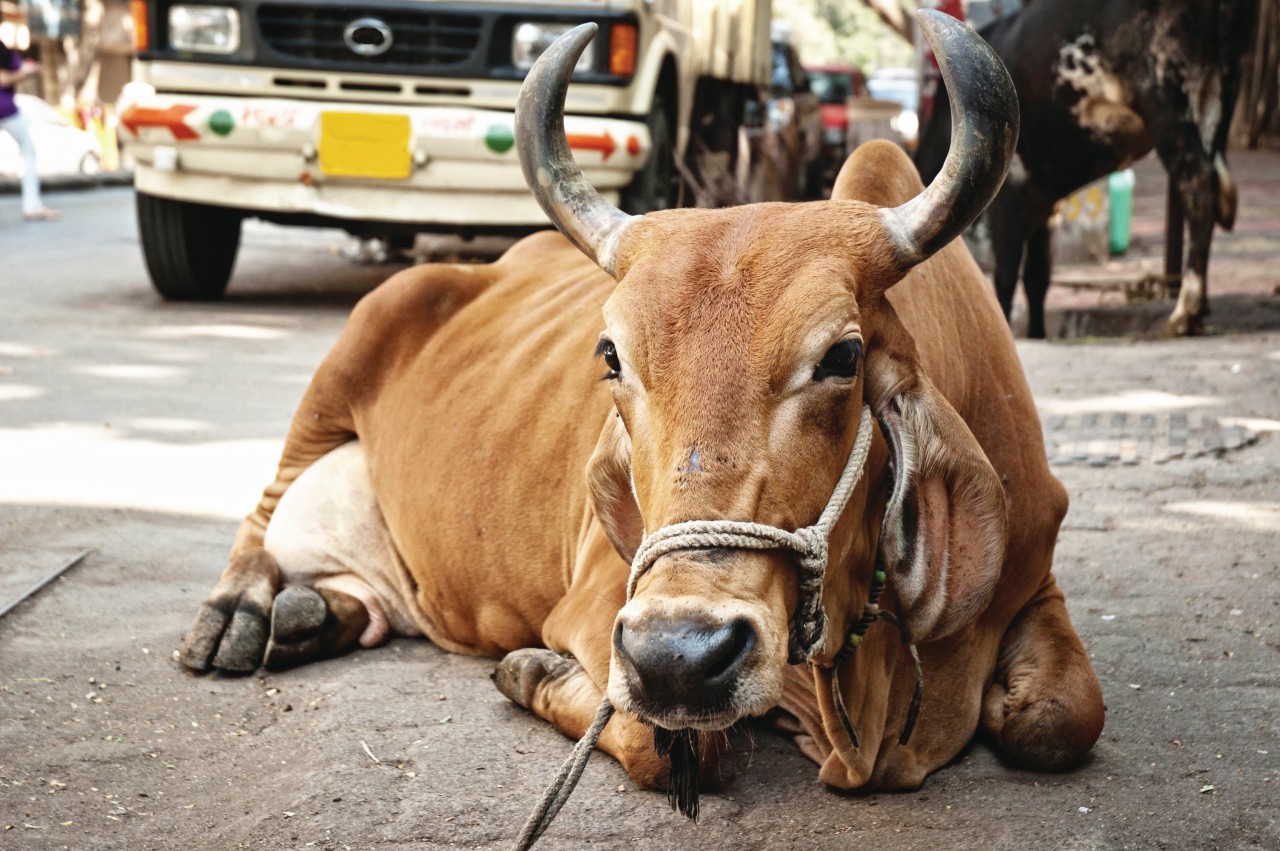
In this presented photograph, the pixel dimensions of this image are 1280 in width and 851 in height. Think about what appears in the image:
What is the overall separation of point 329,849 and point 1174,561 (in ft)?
8.27

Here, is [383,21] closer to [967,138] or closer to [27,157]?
[967,138]

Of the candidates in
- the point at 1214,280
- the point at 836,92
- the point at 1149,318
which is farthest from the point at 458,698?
the point at 836,92

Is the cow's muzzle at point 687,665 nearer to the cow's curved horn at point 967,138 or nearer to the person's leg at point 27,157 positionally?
the cow's curved horn at point 967,138

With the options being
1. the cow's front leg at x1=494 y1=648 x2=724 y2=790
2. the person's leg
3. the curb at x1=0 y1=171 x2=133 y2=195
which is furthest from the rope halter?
the curb at x1=0 y1=171 x2=133 y2=195

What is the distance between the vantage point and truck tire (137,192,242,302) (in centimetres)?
831

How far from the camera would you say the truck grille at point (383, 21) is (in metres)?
7.66

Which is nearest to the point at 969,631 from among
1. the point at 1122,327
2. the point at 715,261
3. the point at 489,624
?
the point at 715,261

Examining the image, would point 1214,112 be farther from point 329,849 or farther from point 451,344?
point 329,849

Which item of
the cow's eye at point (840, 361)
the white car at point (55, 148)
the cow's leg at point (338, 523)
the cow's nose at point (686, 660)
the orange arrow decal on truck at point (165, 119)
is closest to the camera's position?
the cow's nose at point (686, 660)

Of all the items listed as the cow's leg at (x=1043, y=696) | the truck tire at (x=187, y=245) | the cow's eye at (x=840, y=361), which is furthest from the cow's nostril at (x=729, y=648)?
the truck tire at (x=187, y=245)

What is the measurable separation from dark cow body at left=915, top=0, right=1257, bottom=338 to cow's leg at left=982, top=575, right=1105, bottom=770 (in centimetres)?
489

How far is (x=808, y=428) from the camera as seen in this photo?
2.36 m

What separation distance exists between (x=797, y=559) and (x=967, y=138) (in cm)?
73

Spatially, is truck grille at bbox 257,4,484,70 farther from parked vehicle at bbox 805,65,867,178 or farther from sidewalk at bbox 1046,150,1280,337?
parked vehicle at bbox 805,65,867,178
